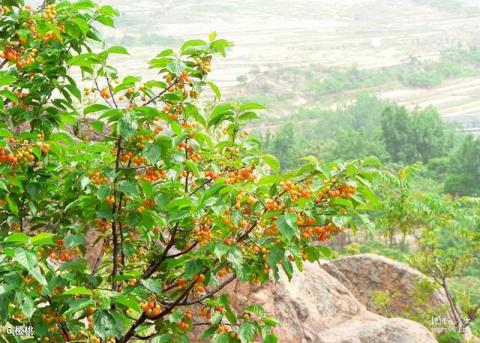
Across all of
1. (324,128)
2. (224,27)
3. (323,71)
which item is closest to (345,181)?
(324,128)

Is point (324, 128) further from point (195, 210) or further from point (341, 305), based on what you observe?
point (195, 210)

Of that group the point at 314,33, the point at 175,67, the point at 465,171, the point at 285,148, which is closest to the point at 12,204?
the point at 175,67

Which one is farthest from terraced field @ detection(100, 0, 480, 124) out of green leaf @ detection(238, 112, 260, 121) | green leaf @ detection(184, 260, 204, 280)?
A: green leaf @ detection(184, 260, 204, 280)

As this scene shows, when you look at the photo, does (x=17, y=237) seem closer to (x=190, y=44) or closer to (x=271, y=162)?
(x=271, y=162)

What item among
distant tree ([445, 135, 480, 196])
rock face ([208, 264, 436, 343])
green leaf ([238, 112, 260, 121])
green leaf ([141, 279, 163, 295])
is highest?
green leaf ([238, 112, 260, 121])

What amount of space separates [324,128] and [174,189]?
90.0 metres

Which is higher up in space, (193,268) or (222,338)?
(193,268)

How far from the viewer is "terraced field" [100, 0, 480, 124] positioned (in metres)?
133

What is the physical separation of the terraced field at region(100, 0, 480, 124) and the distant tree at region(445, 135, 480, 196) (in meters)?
57.3

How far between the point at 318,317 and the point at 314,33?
6701 inches

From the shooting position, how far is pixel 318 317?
11.4 metres

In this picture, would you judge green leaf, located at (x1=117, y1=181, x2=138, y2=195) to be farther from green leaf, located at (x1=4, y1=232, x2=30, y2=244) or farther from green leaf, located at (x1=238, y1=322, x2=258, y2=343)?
green leaf, located at (x1=238, y1=322, x2=258, y2=343)

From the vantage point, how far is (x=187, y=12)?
617 feet

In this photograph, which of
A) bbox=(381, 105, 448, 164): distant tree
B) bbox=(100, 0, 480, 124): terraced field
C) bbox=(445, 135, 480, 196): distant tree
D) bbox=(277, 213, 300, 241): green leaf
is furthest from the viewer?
bbox=(100, 0, 480, 124): terraced field
